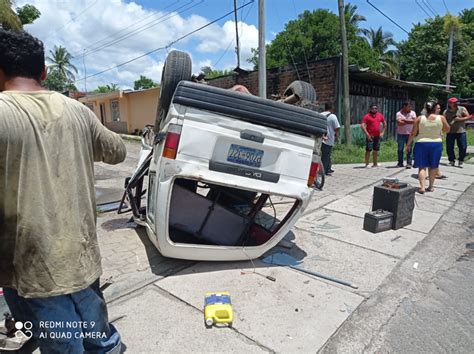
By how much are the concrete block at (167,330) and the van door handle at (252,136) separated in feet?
5.01

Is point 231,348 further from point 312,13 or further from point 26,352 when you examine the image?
point 312,13

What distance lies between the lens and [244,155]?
120 inches

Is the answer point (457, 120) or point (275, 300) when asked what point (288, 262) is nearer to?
point (275, 300)

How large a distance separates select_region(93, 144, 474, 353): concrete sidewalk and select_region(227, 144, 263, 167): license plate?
1115 millimetres

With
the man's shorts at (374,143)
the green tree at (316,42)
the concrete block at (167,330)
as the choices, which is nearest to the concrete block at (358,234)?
the concrete block at (167,330)

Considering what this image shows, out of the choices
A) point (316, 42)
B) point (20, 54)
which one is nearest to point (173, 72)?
point (20, 54)

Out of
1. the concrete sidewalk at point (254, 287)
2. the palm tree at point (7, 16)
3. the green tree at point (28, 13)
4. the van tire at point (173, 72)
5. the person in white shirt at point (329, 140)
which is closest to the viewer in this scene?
the concrete sidewalk at point (254, 287)

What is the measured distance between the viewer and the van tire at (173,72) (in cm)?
389

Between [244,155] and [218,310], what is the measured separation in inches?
52.3

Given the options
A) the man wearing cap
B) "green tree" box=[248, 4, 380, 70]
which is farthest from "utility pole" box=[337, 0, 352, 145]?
"green tree" box=[248, 4, 380, 70]

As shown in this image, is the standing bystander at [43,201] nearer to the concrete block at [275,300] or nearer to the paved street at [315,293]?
the paved street at [315,293]

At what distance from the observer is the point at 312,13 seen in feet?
110

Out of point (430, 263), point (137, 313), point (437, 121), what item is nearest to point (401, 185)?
point (430, 263)

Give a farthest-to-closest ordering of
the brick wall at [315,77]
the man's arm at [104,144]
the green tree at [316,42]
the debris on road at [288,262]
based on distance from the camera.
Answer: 1. the green tree at [316,42]
2. the brick wall at [315,77]
3. the debris on road at [288,262]
4. the man's arm at [104,144]
